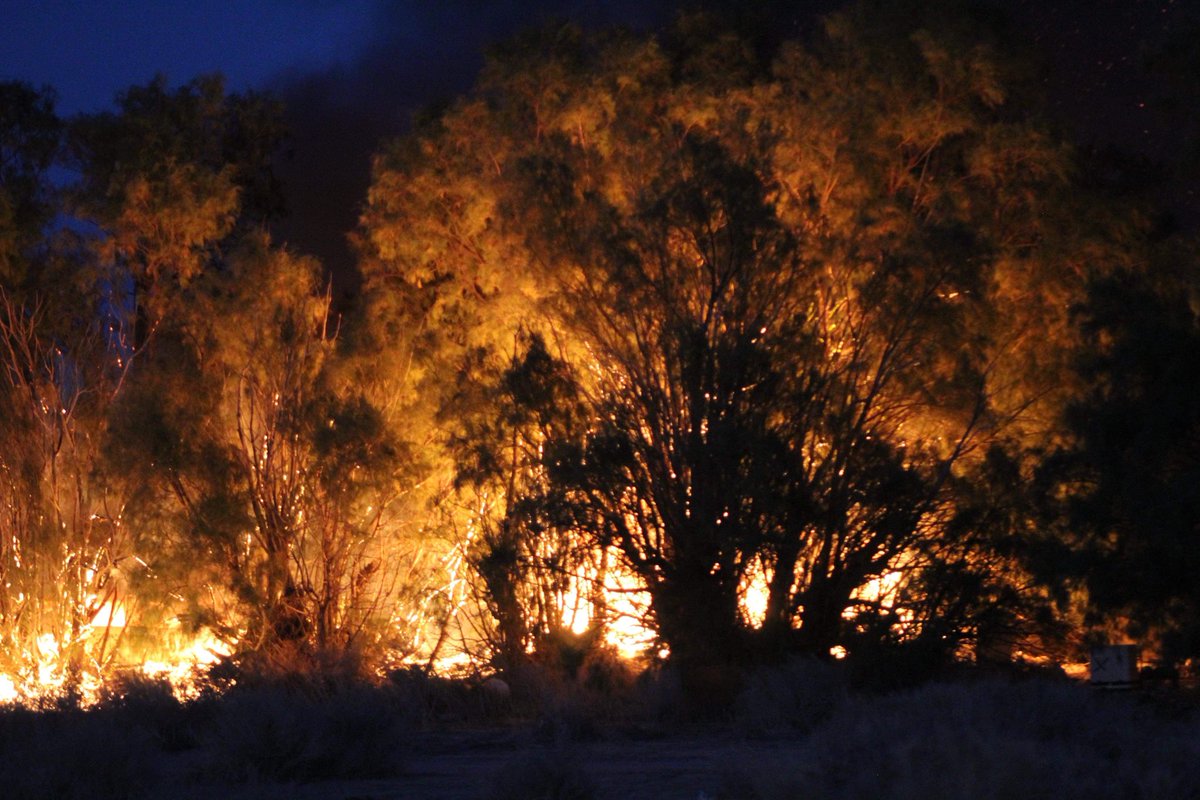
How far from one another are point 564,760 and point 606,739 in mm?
3798

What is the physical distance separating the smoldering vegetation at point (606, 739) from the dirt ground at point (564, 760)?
4 centimetres

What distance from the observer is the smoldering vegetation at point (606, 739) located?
670 centimetres

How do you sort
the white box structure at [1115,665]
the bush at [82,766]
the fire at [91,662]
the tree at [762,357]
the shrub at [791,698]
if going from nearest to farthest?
the bush at [82,766], the shrub at [791,698], the white box structure at [1115,665], the tree at [762,357], the fire at [91,662]

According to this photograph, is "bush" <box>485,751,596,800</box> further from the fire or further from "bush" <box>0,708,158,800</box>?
the fire

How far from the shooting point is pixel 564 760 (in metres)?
7.90

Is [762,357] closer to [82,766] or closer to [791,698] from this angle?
[791,698]

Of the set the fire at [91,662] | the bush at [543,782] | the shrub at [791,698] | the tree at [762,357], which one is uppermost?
the tree at [762,357]

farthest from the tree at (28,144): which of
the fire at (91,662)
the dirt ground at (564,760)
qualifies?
the dirt ground at (564,760)

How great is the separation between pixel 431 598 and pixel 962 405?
727 cm

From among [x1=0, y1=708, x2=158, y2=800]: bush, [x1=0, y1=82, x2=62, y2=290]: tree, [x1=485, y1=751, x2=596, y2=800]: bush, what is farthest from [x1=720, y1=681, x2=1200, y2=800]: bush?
[x1=0, y1=82, x2=62, y2=290]: tree

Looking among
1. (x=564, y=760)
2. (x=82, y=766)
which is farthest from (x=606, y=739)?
(x=82, y=766)

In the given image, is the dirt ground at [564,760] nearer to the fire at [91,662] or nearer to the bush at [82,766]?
the bush at [82,766]

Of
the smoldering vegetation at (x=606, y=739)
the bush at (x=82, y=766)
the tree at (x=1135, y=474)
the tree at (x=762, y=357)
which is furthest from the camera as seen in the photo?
the tree at (x=762, y=357)

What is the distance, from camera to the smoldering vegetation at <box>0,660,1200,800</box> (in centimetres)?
670
